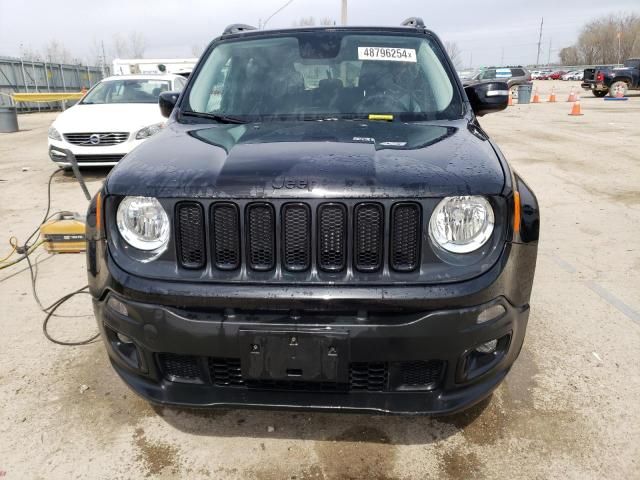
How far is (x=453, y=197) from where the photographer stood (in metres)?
1.92

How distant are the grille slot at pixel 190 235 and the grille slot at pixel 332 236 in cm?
45

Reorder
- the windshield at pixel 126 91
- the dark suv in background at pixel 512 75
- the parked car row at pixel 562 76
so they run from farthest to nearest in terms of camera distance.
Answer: the parked car row at pixel 562 76 → the dark suv in background at pixel 512 75 → the windshield at pixel 126 91

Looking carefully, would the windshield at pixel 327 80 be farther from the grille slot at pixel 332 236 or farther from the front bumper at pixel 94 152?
the front bumper at pixel 94 152

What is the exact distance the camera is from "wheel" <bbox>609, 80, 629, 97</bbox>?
25973mm

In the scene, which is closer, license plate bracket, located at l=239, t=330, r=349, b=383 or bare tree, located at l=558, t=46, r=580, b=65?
license plate bracket, located at l=239, t=330, r=349, b=383

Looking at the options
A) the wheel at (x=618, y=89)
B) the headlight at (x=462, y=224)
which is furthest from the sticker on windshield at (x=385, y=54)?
the wheel at (x=618, y=89)

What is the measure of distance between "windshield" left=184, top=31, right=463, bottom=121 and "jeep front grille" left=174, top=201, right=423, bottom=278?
1.11 meters

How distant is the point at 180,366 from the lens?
2.08 m

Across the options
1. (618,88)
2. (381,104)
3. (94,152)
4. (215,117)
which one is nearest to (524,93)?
(618,88)

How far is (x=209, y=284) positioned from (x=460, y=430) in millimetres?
1399

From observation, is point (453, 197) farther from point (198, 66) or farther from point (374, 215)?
point (198, 66)

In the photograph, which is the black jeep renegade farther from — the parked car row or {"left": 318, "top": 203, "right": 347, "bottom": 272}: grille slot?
the parked car row

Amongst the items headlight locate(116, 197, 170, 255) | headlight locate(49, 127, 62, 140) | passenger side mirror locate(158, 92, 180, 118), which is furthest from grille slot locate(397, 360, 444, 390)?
headlight locate(49, 127, 62, 140)

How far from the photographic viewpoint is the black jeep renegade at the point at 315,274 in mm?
1866
